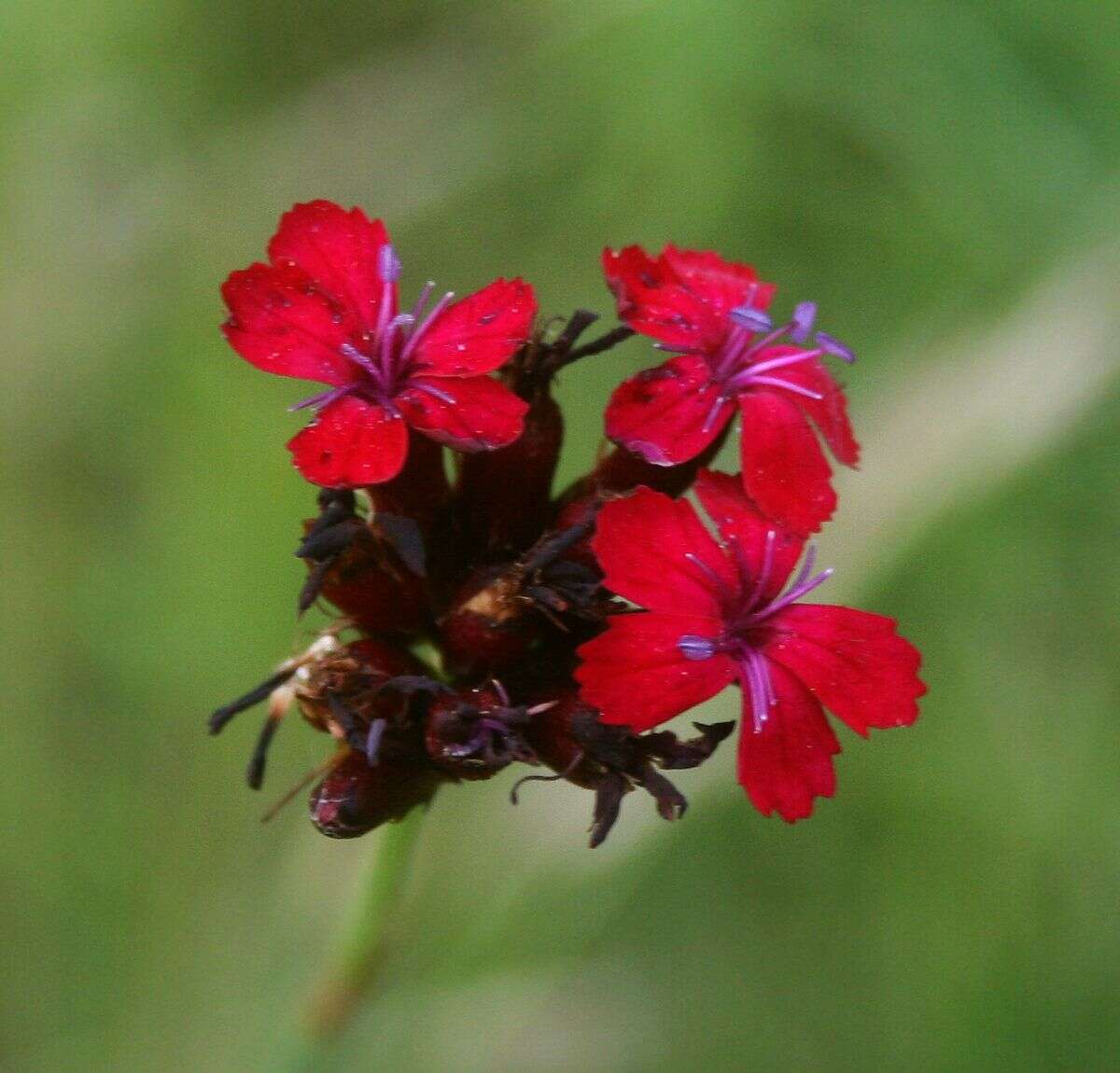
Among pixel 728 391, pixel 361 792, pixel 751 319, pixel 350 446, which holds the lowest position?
pixel 361 792

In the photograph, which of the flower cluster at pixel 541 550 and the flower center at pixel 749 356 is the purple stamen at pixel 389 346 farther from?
the flower center at pixel 749 356

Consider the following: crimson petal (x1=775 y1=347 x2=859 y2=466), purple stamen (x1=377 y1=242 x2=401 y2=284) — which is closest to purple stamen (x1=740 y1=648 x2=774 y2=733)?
crimson petal (x1=775 y1=347 x2=859 y2=466)

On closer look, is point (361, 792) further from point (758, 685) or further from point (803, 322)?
point (803, 322)

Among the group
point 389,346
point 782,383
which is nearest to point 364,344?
point 389,346

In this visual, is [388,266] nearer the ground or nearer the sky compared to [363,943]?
nearer the sky

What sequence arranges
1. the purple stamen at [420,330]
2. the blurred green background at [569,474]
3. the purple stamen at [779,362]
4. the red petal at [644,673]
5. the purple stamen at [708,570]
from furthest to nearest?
the blurred green background at [569,474] < the purple stamen at [779,362] < the purple stamen at [420,330] < the purple stamen at [708,570] < the red petal at [644,673]

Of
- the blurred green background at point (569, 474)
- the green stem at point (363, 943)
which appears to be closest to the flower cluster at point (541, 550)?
the green stem at point (363, 943)

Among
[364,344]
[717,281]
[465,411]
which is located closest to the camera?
[465,411]
